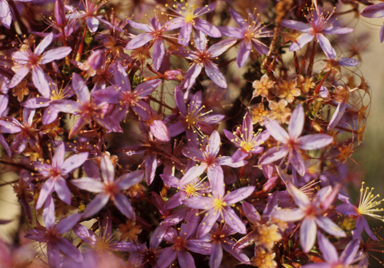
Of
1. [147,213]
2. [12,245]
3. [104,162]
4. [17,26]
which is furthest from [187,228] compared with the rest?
[17,26]

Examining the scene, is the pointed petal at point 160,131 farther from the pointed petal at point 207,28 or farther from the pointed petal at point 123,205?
the pointed petal at point 207,28

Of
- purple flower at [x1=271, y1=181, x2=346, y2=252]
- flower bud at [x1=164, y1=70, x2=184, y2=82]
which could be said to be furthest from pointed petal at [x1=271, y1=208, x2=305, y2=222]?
flower bud at [x1=164, y1=70, x2=184, y2=82]

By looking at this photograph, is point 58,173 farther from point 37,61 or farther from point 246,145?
point 246,145

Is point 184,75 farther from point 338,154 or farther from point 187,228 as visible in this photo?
point 338,154

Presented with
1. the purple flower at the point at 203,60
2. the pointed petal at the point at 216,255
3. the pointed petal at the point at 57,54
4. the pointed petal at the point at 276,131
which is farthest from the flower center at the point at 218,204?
the pointed petal at the point at 57,54

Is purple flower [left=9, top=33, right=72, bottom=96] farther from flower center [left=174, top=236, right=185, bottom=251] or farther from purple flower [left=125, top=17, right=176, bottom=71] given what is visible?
flower center [left=174, top=236, right=185, bottom=251]

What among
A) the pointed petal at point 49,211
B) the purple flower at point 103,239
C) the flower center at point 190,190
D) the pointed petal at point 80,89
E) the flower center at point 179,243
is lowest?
the flower center at point 179,243
